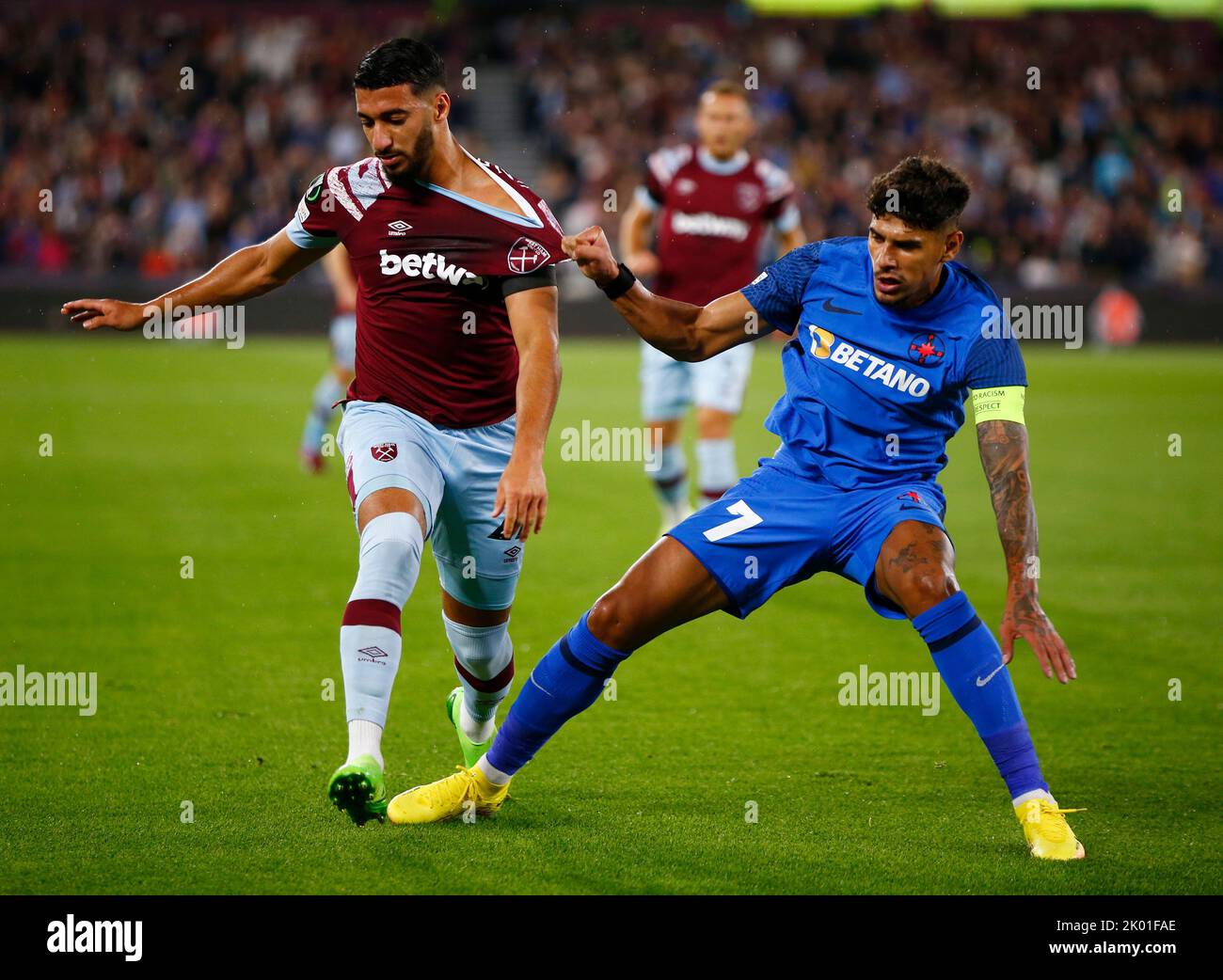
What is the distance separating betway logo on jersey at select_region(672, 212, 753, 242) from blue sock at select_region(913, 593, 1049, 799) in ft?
19.9

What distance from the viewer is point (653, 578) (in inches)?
179

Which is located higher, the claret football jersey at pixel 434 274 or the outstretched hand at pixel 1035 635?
the claret football jersey at pixel 434 274

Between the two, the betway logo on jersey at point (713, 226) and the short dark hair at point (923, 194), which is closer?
the short dark hair at point (923, 194)

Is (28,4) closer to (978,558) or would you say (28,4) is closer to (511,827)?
(978,558)

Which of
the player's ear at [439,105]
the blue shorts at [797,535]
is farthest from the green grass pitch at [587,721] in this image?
the player's ear at [439,105]

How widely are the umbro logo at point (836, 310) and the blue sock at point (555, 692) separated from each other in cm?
123

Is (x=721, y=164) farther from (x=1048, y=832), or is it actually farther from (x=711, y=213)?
(x=1048, y=832)

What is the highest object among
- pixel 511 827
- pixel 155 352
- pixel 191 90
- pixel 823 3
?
pixel 823 3

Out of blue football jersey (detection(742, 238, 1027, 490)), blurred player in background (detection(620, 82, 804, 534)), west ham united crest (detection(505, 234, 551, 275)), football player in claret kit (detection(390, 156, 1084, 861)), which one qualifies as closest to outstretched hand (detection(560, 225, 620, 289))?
football player in claret kit (detection(390, 156, 1084, 861))

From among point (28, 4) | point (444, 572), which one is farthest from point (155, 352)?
point (444, 572)

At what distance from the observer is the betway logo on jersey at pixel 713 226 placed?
10.2 metres

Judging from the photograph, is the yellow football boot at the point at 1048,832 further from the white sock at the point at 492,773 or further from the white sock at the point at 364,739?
the white sock at the point at 364,739

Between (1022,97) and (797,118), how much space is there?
4.78 meters

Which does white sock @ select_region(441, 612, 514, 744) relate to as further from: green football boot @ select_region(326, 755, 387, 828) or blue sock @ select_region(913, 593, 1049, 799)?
blue sock @ select_region(913, 593, 1049, 799)
